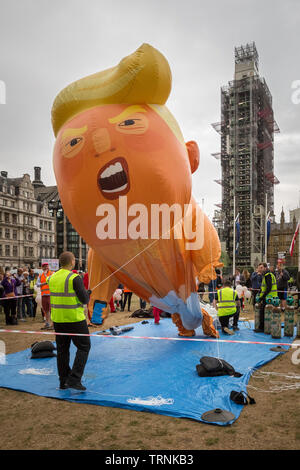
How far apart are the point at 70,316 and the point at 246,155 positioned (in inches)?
1888

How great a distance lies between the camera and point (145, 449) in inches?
120

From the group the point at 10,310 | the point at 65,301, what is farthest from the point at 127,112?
the point at 10,310

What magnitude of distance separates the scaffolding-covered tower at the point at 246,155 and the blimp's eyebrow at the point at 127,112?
1747 inches

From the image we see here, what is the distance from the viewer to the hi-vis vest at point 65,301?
14.3ft

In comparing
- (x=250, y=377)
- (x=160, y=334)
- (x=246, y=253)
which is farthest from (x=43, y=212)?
(x=250, y=377)

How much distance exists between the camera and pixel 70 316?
173 inches

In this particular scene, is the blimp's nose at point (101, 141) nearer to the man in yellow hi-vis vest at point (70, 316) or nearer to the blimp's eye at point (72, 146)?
the blimp's eye at point (72, 146)

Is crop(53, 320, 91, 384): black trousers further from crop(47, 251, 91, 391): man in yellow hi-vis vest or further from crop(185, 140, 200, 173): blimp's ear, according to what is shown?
crop(185, 140, 200, 173): blimp's ear

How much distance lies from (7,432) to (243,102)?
174 ft

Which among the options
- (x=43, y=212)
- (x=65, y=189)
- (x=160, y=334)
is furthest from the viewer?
(x=43, y=212)

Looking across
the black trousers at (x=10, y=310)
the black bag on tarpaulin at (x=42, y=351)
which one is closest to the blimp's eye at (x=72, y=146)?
the black bag on tarpaulin at (x=42, y=351)

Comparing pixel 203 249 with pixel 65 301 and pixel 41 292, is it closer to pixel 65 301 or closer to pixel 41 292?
pixel 65 301

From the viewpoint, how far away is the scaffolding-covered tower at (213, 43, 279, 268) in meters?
48.2
